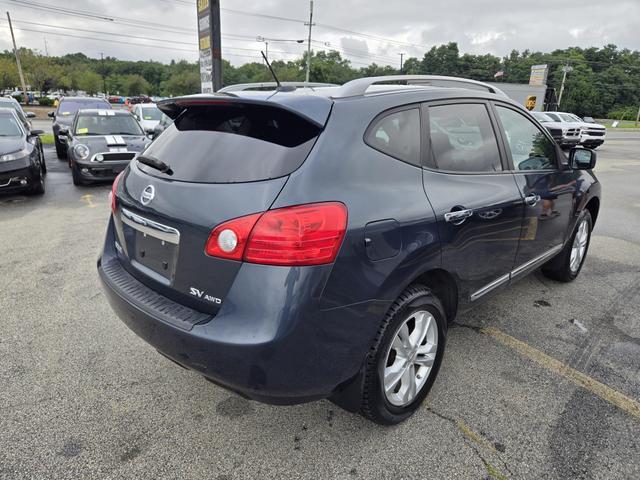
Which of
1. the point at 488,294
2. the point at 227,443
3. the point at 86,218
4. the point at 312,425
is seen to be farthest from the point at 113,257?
the point at 86,218

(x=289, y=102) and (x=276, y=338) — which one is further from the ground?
(x=289, y=102)

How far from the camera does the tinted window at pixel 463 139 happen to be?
8.05ft

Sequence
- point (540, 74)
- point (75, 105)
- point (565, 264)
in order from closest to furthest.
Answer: point (565, 264) → point (75, 105) → point (540, 74)

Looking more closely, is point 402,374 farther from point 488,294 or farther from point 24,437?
point 24,437

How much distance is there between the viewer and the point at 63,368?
2.81 metres

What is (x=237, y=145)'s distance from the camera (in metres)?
2.04

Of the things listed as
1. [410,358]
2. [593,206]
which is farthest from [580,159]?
[410,358]

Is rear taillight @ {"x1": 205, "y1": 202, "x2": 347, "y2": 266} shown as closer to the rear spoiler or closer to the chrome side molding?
the rear spoiler

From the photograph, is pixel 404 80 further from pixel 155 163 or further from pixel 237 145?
pixel 155 163

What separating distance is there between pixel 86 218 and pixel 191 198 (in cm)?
526

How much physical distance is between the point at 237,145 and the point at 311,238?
63 cm

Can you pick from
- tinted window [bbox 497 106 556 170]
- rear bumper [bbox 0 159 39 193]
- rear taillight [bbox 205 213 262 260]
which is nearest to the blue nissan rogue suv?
rear taillight [bbox 205 213 262 260]

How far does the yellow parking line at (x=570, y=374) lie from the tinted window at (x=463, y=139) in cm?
129

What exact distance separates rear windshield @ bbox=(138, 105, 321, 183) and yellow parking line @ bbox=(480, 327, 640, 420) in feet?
7.50
